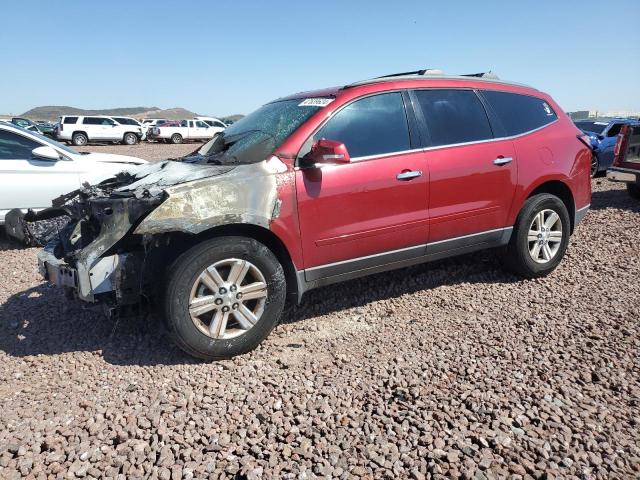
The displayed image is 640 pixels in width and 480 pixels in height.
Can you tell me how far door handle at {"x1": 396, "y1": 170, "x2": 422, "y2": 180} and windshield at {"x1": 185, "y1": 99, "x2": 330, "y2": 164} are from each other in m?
0.79

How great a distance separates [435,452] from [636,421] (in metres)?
1.10

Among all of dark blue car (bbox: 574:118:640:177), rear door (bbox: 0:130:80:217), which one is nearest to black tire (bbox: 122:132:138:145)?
rear door (bbox: 0:130:80:217)

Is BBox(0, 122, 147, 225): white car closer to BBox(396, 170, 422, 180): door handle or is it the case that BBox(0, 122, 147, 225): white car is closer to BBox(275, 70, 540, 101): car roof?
BBox(275, 70, 540, 101): car roof

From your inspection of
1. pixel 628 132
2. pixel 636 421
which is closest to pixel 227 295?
pixel 636 421

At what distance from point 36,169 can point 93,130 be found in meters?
26.8

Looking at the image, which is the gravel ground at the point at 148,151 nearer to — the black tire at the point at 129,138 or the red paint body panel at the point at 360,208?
the black tire at the point at 129,138

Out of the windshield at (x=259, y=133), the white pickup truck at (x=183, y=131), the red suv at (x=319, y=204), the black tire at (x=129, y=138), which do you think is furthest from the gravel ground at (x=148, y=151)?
the red suv at (x=319, y=204)

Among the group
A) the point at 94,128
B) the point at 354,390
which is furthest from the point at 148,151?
the point at 354,390

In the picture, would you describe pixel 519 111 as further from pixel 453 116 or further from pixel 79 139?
pixel 79 139

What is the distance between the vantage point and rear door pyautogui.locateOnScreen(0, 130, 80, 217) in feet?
19.6

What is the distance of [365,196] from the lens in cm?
358

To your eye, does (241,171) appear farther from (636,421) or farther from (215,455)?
(636,421)

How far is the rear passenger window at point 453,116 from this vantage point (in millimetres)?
3967

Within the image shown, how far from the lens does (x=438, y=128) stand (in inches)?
156
